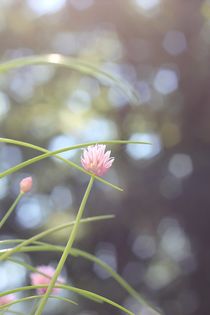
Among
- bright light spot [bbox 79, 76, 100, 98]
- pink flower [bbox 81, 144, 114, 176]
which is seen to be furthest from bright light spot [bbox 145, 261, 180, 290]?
pink flower [bbox 81, 144, 114, 176]

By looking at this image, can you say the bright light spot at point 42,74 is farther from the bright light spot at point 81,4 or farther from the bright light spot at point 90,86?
the bright light spot at point 81,4

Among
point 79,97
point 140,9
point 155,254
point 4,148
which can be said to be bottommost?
point 155,254

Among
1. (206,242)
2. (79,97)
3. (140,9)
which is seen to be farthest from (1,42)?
(206,242)

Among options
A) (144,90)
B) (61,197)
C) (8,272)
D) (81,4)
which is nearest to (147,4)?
(81,4)

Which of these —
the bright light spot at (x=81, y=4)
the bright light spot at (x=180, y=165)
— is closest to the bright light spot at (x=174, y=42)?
the bright light spot at (x=81, y=4)

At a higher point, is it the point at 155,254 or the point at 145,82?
the point at 145,82

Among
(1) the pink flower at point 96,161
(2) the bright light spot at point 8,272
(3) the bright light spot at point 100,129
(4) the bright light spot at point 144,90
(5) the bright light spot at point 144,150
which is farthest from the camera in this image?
(4) the bright light spot at point 144,90

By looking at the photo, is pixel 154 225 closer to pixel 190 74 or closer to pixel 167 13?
pixel 190 74
